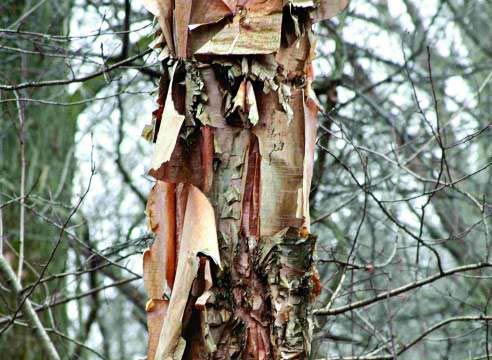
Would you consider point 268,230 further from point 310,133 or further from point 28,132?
point 28,132

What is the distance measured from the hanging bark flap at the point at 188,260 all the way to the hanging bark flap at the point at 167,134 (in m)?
0.10

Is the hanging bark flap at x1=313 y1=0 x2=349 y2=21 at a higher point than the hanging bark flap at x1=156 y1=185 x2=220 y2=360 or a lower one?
higher

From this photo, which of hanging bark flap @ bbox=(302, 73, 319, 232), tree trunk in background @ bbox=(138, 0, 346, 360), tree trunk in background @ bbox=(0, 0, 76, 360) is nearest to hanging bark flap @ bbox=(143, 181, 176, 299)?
tree trunk in background @ bbox=(138, 0, 346, 360)

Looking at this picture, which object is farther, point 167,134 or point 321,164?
point 321,164

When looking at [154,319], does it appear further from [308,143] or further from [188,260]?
[308,143]

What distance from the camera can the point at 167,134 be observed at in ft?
5.05

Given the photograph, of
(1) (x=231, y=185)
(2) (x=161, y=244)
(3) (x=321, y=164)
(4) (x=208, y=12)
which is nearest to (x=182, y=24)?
(4) (x=208, y=12)

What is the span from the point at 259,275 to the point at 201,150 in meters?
0.28

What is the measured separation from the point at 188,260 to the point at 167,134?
0.25 m

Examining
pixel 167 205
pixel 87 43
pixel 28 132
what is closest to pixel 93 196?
→ pixel 28 132

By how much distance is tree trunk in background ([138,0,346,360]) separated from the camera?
1502mm

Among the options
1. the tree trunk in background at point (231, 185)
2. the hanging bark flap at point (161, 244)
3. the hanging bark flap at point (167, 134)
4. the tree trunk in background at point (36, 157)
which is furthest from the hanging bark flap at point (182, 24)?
the tree trunk in background at point (36, 157)

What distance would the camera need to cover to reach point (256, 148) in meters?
1.58

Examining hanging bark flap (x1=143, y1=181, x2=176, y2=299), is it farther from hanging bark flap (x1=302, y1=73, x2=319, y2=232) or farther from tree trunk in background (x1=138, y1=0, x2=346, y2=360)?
hanging bark flap (x1=302, y1=73, x2=319, y2=232)
